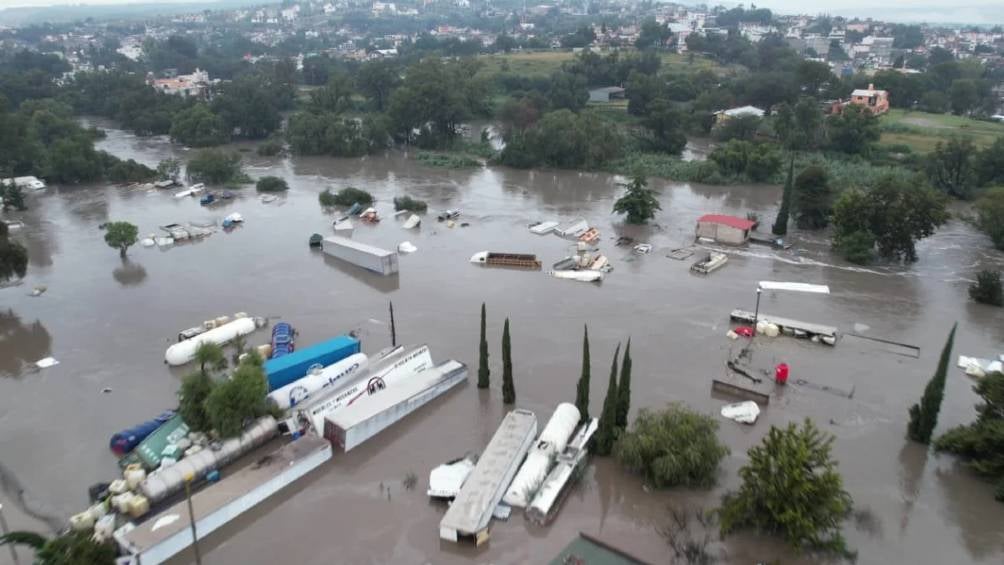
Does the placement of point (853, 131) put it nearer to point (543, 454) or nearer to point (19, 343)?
point (543, 454)

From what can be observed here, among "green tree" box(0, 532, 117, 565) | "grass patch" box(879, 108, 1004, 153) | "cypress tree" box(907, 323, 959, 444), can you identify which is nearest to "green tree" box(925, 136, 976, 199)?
"grass patch" box(879, 108, 1004, 153)

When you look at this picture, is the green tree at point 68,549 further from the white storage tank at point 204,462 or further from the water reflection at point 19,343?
the water reflection at point 19,343

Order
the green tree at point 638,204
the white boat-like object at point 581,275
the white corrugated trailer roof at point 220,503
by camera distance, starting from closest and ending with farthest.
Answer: the white corrugated trailer roof at point 220,503 < the white boat-like object at point 581,275 < the green tree at point 638,204

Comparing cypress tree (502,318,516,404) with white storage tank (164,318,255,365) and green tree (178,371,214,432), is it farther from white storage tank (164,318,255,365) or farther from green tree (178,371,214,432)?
white storage tank (164,318,255,365)

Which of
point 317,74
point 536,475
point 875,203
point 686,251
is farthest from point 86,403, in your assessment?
point 317,74

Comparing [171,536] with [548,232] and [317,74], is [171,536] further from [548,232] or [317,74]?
[317,74]

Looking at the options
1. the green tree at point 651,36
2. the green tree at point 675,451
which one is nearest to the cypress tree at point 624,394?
the green tree at point 675,451

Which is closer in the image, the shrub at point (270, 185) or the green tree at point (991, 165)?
the green tree at point (991, 165)
